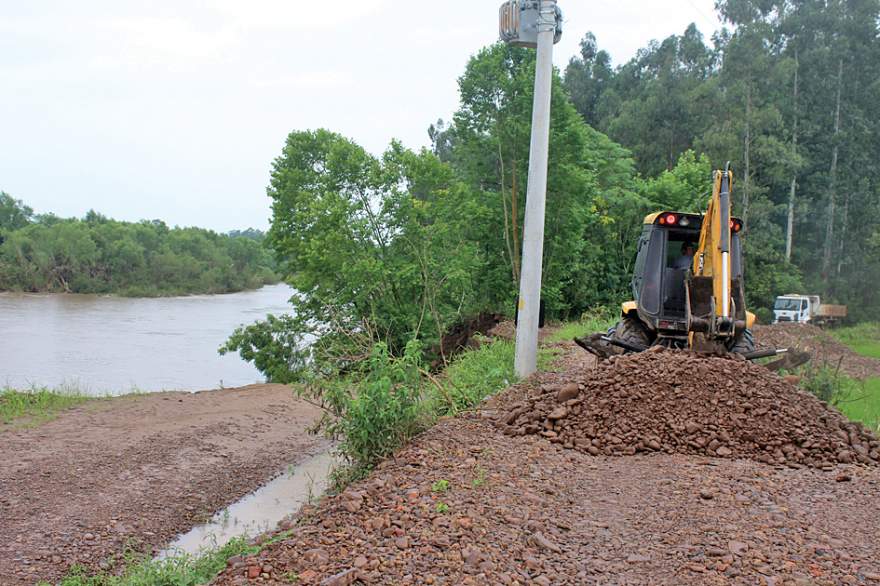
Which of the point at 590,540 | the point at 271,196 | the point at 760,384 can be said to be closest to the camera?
the point at 590,540

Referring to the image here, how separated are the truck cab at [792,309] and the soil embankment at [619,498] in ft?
99.5

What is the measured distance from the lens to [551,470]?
5.98 meters

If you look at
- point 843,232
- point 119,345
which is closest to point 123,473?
point 119,345

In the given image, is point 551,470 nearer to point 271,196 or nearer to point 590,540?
point 590,540

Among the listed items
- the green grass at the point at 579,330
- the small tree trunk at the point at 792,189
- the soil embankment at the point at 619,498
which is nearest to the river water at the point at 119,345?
the green grass at the point at 579,330

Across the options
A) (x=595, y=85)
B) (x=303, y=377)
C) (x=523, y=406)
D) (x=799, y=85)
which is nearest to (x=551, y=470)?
(x=523, y=406)

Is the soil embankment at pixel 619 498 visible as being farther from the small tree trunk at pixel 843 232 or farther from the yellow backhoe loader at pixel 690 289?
the small tree trunk at pixel 843 232

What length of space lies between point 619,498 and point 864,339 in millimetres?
29733

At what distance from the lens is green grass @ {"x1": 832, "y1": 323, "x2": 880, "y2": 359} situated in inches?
952

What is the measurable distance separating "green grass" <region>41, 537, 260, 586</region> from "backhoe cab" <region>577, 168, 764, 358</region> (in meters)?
5.13

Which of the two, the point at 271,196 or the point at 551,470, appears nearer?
the point at 551,470

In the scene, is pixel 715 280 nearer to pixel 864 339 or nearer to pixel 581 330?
pixel 581 330

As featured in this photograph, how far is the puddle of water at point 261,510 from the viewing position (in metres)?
7.25

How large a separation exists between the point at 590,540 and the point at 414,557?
3.63ft
